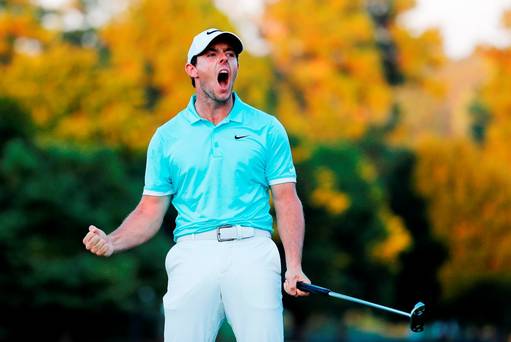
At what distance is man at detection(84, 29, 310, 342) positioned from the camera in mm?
7875

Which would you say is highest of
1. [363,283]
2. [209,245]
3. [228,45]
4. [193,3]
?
[193,3]

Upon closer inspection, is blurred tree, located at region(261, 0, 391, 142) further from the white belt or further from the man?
the white belt

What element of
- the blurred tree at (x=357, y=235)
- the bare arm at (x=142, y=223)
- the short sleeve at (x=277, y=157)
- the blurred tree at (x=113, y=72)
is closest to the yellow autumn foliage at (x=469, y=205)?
the blurred tree at (x=357, y=235)

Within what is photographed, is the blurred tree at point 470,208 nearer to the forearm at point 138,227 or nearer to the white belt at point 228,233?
the forearm at point 138,227

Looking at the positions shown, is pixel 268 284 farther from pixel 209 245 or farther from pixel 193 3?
pixel 193 3

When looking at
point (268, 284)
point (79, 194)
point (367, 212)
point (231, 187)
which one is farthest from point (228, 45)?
point (367, 212)

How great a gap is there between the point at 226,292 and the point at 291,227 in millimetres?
543

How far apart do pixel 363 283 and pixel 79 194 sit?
21430 millimetres

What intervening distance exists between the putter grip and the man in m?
0.05

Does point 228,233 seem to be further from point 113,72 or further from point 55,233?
point 113,72

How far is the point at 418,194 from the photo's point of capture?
68.8 metres

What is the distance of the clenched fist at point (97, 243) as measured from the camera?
26.0 feet

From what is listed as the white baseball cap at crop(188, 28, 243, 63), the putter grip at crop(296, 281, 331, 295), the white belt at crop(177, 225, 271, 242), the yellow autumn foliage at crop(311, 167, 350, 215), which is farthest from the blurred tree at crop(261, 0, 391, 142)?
the putter grip at crop(296, 281, 331, 295)

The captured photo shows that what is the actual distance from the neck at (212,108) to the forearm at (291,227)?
1.96 ft
